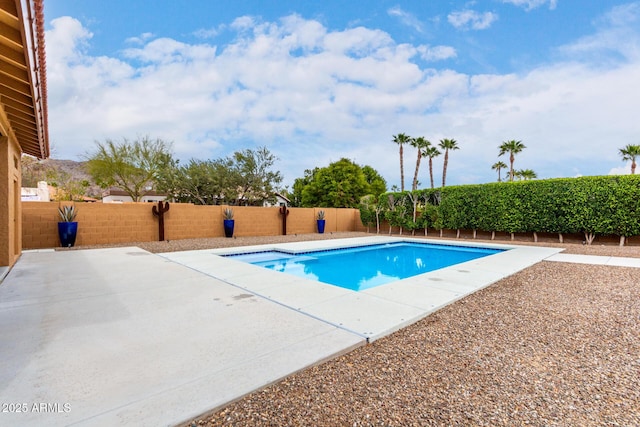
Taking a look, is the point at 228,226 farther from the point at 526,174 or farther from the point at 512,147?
the point at 526,174

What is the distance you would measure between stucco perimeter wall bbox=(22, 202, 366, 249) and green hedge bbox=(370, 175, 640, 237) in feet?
25.2

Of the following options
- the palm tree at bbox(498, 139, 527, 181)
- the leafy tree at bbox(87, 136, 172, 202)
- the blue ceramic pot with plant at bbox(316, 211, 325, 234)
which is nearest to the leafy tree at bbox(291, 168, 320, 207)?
the leafy tree at bbox(87, 136, 172, 202)

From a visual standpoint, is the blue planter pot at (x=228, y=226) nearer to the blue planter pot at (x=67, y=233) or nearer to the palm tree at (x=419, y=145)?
the blue planter pot at (x=67, y=233)

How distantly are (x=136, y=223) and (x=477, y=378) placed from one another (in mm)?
11824

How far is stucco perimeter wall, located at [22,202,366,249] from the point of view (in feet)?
30.3

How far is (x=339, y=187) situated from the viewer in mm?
29156

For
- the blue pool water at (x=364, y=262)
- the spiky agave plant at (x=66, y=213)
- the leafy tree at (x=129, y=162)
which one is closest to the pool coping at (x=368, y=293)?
the blue pool water at (x=364, y=262)

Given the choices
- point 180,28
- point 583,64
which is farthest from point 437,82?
point 180,28

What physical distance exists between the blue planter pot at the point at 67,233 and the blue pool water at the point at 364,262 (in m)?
5.18

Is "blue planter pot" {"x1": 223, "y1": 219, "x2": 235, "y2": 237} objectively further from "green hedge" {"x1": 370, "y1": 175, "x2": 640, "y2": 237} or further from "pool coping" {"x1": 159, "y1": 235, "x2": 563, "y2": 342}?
"green hedge" {"x1": 370, "y1": 175, "x2": 640, "y2": 237}

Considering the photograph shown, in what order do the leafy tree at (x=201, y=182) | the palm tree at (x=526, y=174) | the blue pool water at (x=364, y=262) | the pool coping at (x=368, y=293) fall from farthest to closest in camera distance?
the palm tree at (x=526, y=174)
the leafy tree at (x=201, y=182)
the blue pool water at (x=364, y=262)
the pool coping at (x=368, y=293)

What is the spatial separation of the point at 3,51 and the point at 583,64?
14.0 meters

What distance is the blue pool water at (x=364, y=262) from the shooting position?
702cm

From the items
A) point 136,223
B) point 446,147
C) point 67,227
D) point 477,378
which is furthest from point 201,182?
point 477,378
